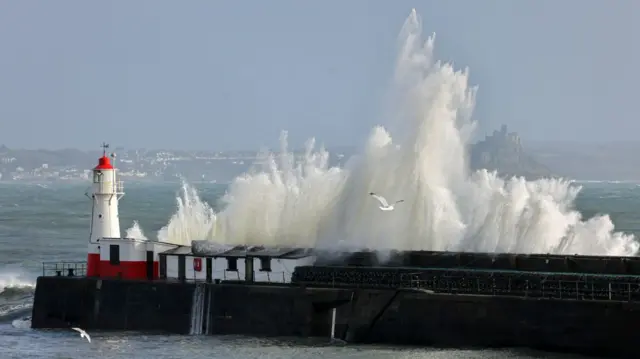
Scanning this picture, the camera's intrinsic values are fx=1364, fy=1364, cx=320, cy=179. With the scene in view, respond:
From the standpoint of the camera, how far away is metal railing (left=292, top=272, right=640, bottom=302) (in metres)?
36.0

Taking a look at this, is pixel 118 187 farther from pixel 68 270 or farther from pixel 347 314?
pixel 347 314

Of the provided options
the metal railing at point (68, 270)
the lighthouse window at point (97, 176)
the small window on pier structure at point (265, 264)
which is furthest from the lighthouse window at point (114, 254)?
the small window on pier structure at point (265, 264)

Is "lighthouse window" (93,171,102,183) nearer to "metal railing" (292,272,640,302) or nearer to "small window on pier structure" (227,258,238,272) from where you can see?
"small window on pier structure" (227,258,238,272)

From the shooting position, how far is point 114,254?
4359cm

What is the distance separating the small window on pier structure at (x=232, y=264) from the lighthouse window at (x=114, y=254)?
3986mm

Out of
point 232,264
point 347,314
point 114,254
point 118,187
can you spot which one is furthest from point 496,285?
point 118,187

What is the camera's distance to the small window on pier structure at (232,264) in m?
41.8

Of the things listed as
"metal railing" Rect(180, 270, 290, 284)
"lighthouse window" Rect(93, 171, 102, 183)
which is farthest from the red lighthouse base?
"metal railing" Rect(180, 270, 290, 284)

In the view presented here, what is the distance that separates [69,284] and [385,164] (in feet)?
41.5

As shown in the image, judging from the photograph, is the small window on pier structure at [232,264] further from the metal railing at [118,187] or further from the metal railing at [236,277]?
the metal railing at [118,187]

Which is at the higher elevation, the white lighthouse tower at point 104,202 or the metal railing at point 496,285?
the white lighthouse tower at point 104,202

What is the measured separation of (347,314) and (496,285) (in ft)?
14.0

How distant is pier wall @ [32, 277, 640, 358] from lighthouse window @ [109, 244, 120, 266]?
1166mm

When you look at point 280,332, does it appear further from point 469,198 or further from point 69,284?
point 469,198
